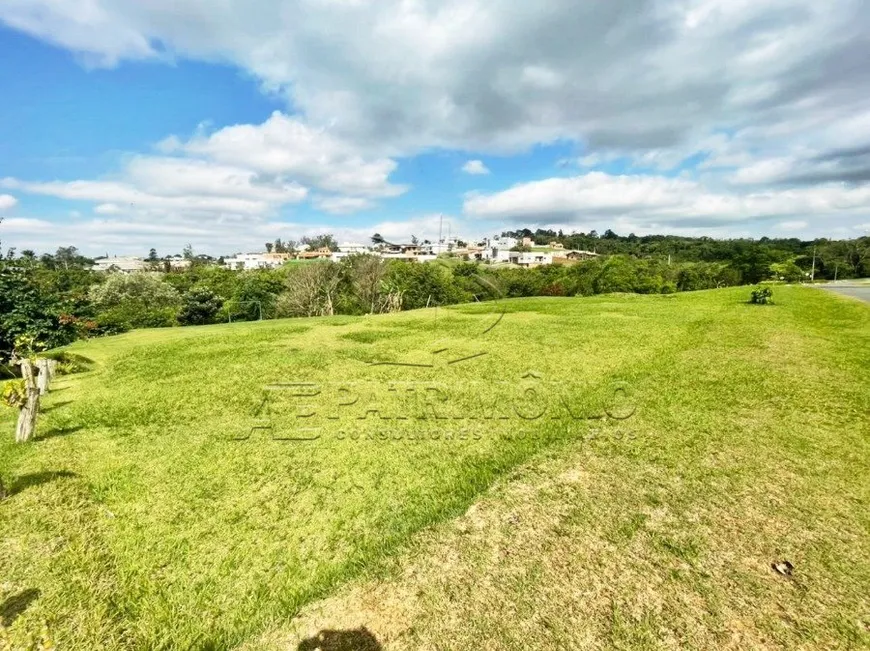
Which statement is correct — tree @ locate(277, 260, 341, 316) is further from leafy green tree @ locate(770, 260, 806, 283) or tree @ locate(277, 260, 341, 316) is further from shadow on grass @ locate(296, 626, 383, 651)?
leafy green tree @ locate(770, 260, 806, 283)

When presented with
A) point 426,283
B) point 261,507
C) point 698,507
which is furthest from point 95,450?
point 426,283

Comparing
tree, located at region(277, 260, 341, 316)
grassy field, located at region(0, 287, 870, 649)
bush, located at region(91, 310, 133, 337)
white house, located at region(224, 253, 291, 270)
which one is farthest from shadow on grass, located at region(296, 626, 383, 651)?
white house, located at region(224, 253, 291, 270)

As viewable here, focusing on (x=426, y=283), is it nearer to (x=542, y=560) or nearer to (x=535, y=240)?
(x=542, y=560)

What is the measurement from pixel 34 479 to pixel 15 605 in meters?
2.19

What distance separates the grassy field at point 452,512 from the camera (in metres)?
2.53

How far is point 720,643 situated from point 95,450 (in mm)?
6462

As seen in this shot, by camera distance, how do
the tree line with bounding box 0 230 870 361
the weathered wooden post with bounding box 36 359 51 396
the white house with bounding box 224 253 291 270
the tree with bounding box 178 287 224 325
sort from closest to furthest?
the weathered wooden post with bounding box 36 359 51 396
the tree line with bounding box 0 230 870 361
the tree with bounding box 178 287 224 325
the white house with bounding box 224 253 291 270

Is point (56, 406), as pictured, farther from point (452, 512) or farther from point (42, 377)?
point (452, 512)

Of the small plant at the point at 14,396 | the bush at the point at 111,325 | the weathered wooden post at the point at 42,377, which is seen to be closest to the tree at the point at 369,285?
the bush at the point at 111,325

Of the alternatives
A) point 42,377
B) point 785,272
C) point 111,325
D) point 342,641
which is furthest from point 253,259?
point 342,641

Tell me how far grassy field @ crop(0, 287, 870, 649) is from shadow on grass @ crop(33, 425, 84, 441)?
7 cm

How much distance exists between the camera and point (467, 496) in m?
3.86

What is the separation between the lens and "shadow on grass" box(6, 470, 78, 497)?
13.4ft

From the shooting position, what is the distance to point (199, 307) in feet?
126
